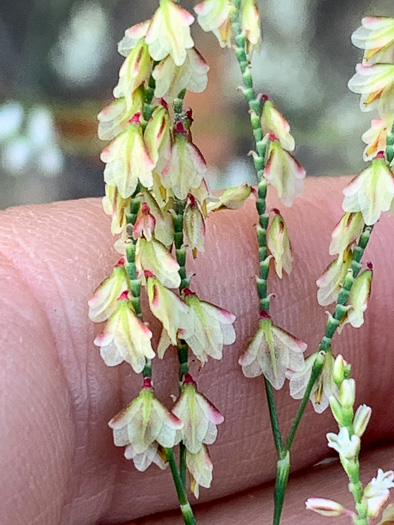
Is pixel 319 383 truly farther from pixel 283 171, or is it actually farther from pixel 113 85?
pixel 113 85

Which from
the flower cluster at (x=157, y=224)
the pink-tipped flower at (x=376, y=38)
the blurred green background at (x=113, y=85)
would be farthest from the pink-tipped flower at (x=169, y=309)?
the blurred green background at (x=113, y=85)

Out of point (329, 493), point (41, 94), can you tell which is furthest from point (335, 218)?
point (41, 94)

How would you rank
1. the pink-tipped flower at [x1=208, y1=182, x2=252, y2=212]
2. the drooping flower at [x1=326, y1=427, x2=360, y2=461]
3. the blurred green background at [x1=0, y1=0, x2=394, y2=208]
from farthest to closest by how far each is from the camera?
1. the blurred green background at [x1=0, y1=0, x2=394, y2=208]
2. the pink-tipped flower at [x1=208, y1=182, x2=252, y2=212]
3. the drooping flower at [x1=326, y1=427, x2=360, y2=461]

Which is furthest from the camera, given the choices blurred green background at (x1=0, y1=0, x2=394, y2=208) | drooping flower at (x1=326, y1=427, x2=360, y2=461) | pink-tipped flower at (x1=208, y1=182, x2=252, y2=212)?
blurred green background at (x1=0, y1=0, x2=394, y2=208)

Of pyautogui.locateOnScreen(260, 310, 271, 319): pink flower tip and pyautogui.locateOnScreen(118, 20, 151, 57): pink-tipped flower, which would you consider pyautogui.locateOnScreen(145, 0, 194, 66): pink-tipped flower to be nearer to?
pyautogui.locateOnScreen(118, 20, 151, 57): pink-tipped flower

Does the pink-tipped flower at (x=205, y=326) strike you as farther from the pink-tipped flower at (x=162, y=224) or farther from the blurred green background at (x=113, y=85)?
the blurred green background at (x=113, y=85)

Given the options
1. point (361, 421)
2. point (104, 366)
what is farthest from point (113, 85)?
point (361, 421)

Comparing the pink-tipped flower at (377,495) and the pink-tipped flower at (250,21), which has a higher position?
the pink-tipped flower at (250,21)

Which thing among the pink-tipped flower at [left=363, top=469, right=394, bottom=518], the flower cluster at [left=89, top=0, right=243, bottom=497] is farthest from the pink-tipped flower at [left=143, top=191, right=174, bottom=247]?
the pink-tipped flower at [left=363, top=469, right=394, bottom=518]
